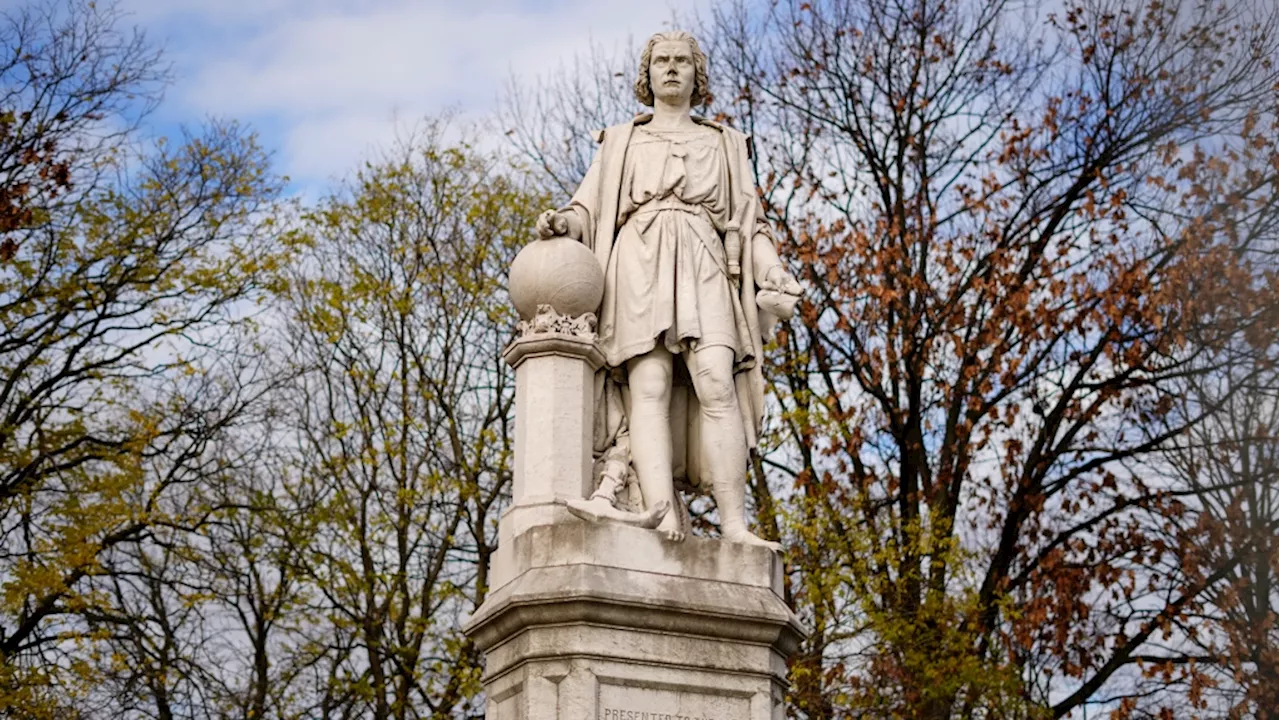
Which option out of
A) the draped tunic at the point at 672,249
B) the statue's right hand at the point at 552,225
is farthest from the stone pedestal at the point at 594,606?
the statue's right hand at the point at 552,225

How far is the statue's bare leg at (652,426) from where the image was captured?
796 centimetres

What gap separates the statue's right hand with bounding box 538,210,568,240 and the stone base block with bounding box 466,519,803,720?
1.50 meters

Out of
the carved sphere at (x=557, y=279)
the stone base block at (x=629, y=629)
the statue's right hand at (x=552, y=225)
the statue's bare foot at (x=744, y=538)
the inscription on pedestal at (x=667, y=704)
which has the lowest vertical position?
the inscription on pedestal at (x=667, y=704)

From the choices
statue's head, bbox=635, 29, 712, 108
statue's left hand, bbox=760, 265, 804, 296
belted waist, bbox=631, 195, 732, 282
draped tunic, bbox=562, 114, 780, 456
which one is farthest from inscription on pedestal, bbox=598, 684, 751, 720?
statue's head, bbox=635, 29, 712, 108

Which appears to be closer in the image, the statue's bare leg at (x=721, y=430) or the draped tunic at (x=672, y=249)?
the statue's bare leg at (x=721, y=430)

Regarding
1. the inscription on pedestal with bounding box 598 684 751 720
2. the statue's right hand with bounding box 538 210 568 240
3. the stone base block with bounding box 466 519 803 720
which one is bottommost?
the inscription on pedestal with bounding box 598 684 751 720

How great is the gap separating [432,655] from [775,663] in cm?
1275

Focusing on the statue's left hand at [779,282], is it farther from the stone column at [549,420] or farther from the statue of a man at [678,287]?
the stone column at [549,420]

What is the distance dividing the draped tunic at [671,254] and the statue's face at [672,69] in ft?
0.68

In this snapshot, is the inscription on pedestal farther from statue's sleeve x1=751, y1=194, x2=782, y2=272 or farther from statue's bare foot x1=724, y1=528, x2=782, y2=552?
statue's sleeve x1=751, y1=194, x2=782, y2=272

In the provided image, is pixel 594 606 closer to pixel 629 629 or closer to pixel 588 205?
pixel 629 629

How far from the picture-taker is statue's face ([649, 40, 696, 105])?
8773 mm

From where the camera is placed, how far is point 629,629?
24.2ft

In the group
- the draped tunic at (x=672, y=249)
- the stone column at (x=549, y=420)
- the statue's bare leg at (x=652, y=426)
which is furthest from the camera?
the draped tunic at (x=672, y=249)
